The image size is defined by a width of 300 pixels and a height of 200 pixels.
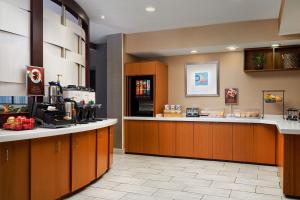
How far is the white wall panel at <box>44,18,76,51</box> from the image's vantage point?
3.86m

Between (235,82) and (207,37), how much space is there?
4.15ft

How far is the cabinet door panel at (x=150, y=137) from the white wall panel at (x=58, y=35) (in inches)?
96.8

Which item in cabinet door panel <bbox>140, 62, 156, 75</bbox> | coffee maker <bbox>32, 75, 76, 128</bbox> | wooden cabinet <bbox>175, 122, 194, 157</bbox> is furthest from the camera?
cabinet door panel <bbox>140, 62, 156, 75</bbox>

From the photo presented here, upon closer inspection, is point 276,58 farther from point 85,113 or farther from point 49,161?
point 49,161

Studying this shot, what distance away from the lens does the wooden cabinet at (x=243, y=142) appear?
17.4 feet

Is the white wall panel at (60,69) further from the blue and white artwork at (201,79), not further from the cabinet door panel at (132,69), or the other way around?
the blue and white artwork at (201,79)

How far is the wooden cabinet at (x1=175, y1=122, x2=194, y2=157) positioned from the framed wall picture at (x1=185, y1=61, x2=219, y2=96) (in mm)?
952

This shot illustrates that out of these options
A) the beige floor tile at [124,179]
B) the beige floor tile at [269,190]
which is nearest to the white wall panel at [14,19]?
the beige floor tile at [124,179]

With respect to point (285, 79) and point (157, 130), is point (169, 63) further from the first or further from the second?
point (285, 79)

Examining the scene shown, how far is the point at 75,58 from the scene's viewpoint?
4.66 meters

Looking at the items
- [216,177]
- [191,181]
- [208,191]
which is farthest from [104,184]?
[216,177]

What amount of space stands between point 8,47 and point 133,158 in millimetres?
3502

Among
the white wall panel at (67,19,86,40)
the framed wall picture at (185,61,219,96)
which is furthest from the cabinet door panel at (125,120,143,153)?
the white wall panel at (67,19,86,40)

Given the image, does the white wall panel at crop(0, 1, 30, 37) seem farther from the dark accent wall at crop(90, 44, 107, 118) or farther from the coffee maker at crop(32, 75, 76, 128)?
the dark accent wall at crop(90, 44, 107, 118)
